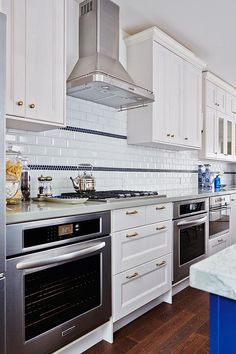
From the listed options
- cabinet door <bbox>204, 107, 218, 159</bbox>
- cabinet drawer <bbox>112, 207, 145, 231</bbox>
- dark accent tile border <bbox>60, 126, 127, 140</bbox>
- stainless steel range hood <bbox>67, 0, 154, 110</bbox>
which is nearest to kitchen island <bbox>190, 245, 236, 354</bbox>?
cabinet drawer <bbox>112, 207, 145, 231</bbox>

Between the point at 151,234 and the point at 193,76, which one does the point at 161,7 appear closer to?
the point at 193,76

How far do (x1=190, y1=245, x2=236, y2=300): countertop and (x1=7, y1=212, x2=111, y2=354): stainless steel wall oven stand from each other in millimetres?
975

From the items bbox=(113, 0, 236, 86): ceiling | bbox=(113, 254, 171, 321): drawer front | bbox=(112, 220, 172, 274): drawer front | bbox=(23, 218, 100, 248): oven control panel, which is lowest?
bbox=(113, 254, 171, 321): drawer front

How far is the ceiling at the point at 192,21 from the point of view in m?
2.44

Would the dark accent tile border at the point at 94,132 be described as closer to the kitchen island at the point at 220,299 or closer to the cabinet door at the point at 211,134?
the cabinet door at the point at 211,134

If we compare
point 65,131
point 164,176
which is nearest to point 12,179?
point 65,131

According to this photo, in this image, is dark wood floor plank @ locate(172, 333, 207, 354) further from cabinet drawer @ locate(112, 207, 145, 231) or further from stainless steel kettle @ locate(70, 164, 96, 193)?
stainless steel kettle @ locate(70, 164, 96, 193)

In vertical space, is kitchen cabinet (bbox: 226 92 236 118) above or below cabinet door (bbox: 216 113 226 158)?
above

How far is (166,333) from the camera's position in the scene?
6.63ft

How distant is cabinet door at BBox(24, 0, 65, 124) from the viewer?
173 centimetres

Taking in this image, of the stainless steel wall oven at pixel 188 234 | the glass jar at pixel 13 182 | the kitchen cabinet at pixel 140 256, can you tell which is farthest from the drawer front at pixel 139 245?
the glass jar at pixel 13 182

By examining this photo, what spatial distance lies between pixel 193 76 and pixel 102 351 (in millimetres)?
2946

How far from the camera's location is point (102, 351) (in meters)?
1.82

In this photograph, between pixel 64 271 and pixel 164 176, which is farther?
pixel 164 176
